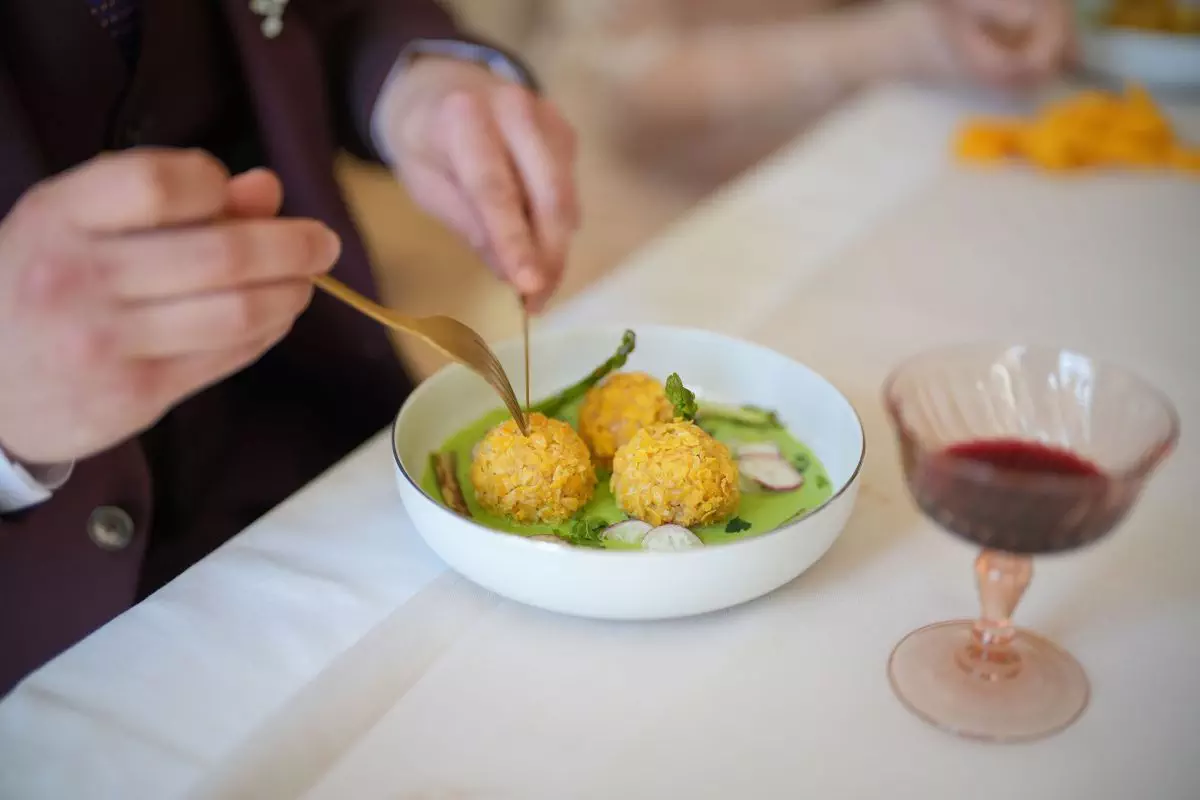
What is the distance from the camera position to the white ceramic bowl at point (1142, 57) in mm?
1428

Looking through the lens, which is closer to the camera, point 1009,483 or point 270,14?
point 1009,483

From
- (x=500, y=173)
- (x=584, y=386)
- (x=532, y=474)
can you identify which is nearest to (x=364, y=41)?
(x=500, y=173)

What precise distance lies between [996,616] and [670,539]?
18 centimetres

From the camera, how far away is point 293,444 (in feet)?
3.14

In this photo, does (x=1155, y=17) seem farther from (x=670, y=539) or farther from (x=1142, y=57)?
(x=670, y=539)

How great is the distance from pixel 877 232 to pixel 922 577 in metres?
0.56

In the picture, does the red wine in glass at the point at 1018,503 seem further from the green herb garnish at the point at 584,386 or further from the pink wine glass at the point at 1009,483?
the green herb garnish at the point at 584,386

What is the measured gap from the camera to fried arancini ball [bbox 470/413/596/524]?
24.0 inches

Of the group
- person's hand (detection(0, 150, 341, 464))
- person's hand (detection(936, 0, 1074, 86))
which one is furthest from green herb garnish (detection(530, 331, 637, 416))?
person's hand (detection(936, 0, 1074, 86))

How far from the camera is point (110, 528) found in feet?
2.30

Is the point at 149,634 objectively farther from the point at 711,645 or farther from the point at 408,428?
the point at 711,645

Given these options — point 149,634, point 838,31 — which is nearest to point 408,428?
point 149,634

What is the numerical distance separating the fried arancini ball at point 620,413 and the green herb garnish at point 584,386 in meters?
0.03

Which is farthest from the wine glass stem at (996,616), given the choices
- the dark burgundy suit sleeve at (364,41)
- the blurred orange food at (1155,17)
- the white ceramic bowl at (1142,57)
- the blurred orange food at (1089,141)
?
the blurred orange food at (1155,17)
